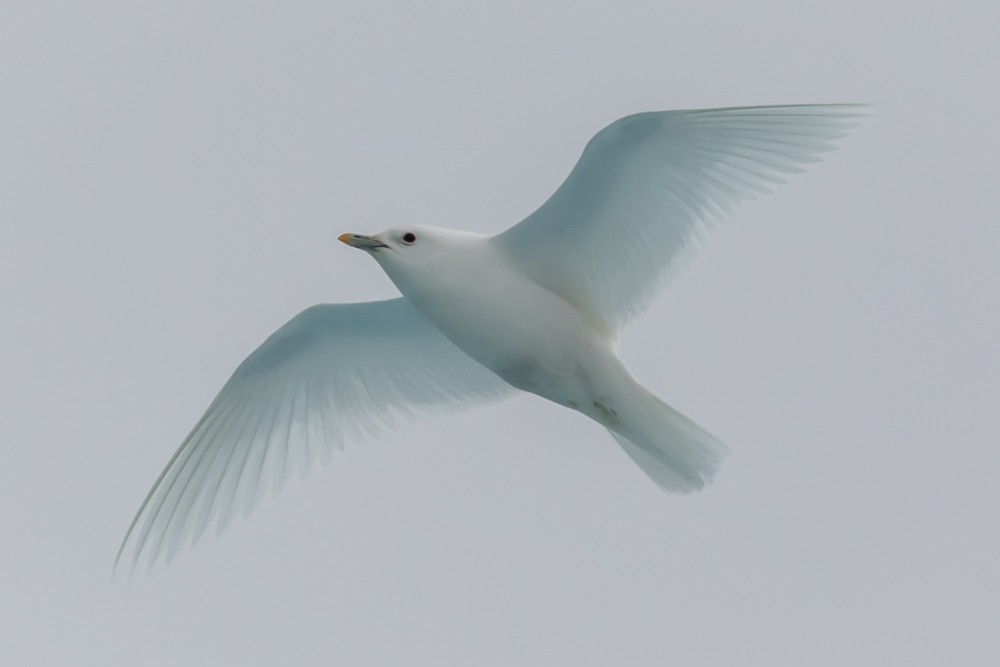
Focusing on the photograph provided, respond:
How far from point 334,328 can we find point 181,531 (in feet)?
5.73

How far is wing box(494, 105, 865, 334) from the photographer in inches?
404

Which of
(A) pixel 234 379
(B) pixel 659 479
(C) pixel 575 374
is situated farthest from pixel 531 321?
(A) pixel 234 379

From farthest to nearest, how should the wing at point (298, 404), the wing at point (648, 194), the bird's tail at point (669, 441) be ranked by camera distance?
the wing at point (298, 404) < the bird's tail at point (669, 441) < the wing at point (648, 194)

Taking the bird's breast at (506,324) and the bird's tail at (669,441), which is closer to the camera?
the bird's breast at (506,324)

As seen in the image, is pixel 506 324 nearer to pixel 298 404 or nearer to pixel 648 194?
pixel 648 194

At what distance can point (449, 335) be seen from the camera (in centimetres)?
1061

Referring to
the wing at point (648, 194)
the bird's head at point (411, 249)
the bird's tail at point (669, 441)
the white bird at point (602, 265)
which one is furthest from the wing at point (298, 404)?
the bird's tail at point (669, 441)

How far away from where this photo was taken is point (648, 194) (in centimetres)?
1066

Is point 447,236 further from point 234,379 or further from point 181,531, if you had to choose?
point 181,531

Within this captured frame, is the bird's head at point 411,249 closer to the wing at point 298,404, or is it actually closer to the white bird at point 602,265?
the white bird at point 602,265

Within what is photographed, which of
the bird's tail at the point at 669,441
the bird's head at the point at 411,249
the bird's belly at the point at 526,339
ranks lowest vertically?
the bird's tail at the point at 669,441

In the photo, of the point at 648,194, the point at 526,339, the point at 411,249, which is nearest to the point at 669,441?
the point at 526,339

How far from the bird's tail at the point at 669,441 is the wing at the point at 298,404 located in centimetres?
161

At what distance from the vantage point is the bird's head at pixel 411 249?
34.2 ft
